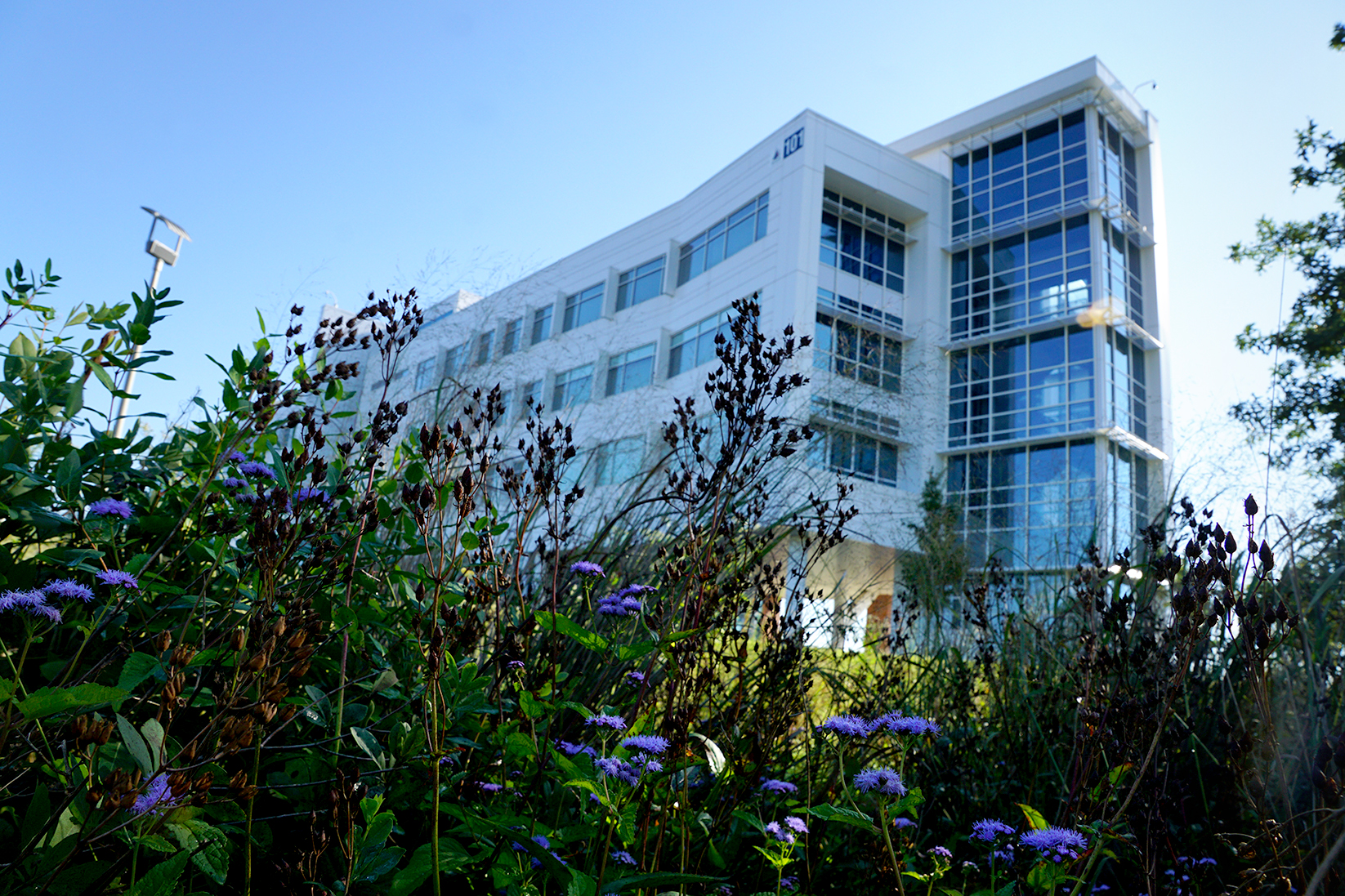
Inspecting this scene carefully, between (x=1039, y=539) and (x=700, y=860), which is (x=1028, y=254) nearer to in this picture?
(x=1039, y=539)

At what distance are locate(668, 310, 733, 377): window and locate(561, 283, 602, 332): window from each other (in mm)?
3051

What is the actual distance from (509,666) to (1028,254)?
17.9 meters

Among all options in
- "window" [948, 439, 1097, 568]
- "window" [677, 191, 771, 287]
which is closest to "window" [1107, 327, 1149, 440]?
"window" [948, 439, 1097, 568]

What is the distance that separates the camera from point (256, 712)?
97 centimetres

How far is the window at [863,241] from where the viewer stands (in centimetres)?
1677

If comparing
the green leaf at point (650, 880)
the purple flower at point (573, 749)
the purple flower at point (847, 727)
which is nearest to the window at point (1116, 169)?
the purple flower at point (847, 727)

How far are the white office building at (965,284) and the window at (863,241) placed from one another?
1.9 inches

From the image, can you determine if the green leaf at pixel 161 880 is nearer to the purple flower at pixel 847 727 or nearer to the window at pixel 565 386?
the purple flower at pixel 847 727

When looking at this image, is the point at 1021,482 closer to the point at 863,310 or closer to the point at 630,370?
the point at 863,310

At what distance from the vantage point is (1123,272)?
648 inches

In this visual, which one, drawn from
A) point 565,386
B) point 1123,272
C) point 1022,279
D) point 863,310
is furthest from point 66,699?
point 1123,272

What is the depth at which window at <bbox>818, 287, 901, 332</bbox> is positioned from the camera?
16109 mm

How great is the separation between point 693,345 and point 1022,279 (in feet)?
22.4

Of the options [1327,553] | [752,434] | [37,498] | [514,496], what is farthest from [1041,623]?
[37,498]
